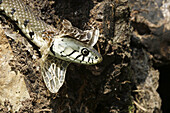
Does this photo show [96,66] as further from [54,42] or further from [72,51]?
[54,42]

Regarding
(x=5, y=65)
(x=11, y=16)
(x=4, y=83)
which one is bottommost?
(x=4, y=83)

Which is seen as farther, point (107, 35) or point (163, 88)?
point (163, 88)

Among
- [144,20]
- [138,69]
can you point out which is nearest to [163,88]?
[138,69]

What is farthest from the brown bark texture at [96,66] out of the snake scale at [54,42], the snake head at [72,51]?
the snake head at [72,51]

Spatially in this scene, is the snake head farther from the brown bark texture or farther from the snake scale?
the brown bark texture

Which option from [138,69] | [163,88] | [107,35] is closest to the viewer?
[107,35]

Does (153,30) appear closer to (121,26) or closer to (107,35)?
(121,26)

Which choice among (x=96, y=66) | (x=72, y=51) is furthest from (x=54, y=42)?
(x=96, y=66)

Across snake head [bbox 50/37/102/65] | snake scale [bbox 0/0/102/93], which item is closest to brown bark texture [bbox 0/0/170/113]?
snake scale [bbox 0/0/102/93]
